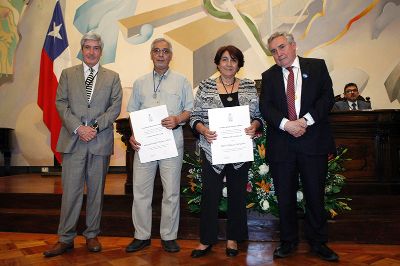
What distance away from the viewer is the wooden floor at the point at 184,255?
239 centimetres

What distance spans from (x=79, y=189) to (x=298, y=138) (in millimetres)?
1575

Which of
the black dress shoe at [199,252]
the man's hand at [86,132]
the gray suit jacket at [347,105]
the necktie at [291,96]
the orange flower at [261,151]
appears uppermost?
the gray suit jacket at [347,105]

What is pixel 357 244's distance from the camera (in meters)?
2.84

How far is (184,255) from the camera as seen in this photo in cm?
255

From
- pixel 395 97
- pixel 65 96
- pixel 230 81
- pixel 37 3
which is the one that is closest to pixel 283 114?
pixel 230 81

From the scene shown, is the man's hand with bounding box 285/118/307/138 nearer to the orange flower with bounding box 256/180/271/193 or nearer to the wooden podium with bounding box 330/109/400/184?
the orange flower with bounding box 256/180/271/193

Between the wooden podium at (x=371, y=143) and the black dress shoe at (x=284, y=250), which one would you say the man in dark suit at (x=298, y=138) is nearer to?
the black dress shoe at (x=284, y=250)

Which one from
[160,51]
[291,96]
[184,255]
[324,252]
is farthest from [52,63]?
[324,252]

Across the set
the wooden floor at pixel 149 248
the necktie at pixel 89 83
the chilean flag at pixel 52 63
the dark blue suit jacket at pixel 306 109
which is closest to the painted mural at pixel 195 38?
the chilean flag at pixel 52 63

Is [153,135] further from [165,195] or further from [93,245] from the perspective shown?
[93,245]

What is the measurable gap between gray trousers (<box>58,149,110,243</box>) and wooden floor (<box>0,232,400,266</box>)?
19 cm

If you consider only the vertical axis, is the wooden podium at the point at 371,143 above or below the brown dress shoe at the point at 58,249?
above

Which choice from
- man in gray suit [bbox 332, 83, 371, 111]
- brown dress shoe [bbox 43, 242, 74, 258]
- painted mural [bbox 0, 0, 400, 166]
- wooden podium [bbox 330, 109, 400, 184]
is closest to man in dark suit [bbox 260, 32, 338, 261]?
brown dress shoe [bbox 43, 242, 74, 258]

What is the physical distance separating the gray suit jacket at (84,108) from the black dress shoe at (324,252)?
1.59m
